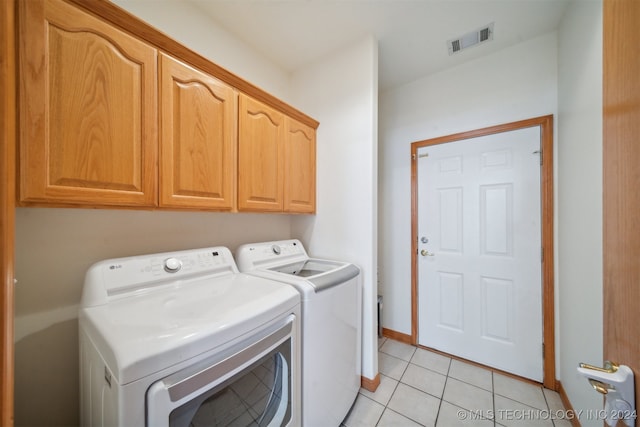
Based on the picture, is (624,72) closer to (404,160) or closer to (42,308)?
(404,160)

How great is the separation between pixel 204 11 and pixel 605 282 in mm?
2403

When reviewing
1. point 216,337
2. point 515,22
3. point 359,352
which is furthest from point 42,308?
point 515,22

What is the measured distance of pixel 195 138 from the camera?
117 centimetres

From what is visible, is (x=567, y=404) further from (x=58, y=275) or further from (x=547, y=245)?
(x=58, y=275)

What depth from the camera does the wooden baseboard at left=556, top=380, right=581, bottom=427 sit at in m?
1.32

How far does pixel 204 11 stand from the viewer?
61.2 inches

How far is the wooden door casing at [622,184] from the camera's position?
420 mm

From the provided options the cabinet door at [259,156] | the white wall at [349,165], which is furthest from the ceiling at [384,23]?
the cabinet door at [259,156]

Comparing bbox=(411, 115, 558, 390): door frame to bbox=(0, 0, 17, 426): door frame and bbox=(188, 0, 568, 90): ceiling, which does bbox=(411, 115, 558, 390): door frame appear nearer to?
bbox=(188, 0, 568, 90): ceiling

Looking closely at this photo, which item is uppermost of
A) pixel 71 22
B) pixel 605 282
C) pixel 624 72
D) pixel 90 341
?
pixel 71 22

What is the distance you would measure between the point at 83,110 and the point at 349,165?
1.48m

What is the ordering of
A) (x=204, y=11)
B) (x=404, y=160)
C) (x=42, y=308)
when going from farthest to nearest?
(x=404, y=160) < (x=204, y=11) < (x=42, y=308)

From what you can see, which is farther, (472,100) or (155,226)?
(472,100)

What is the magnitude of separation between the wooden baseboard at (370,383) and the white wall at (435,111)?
29.4 inches
